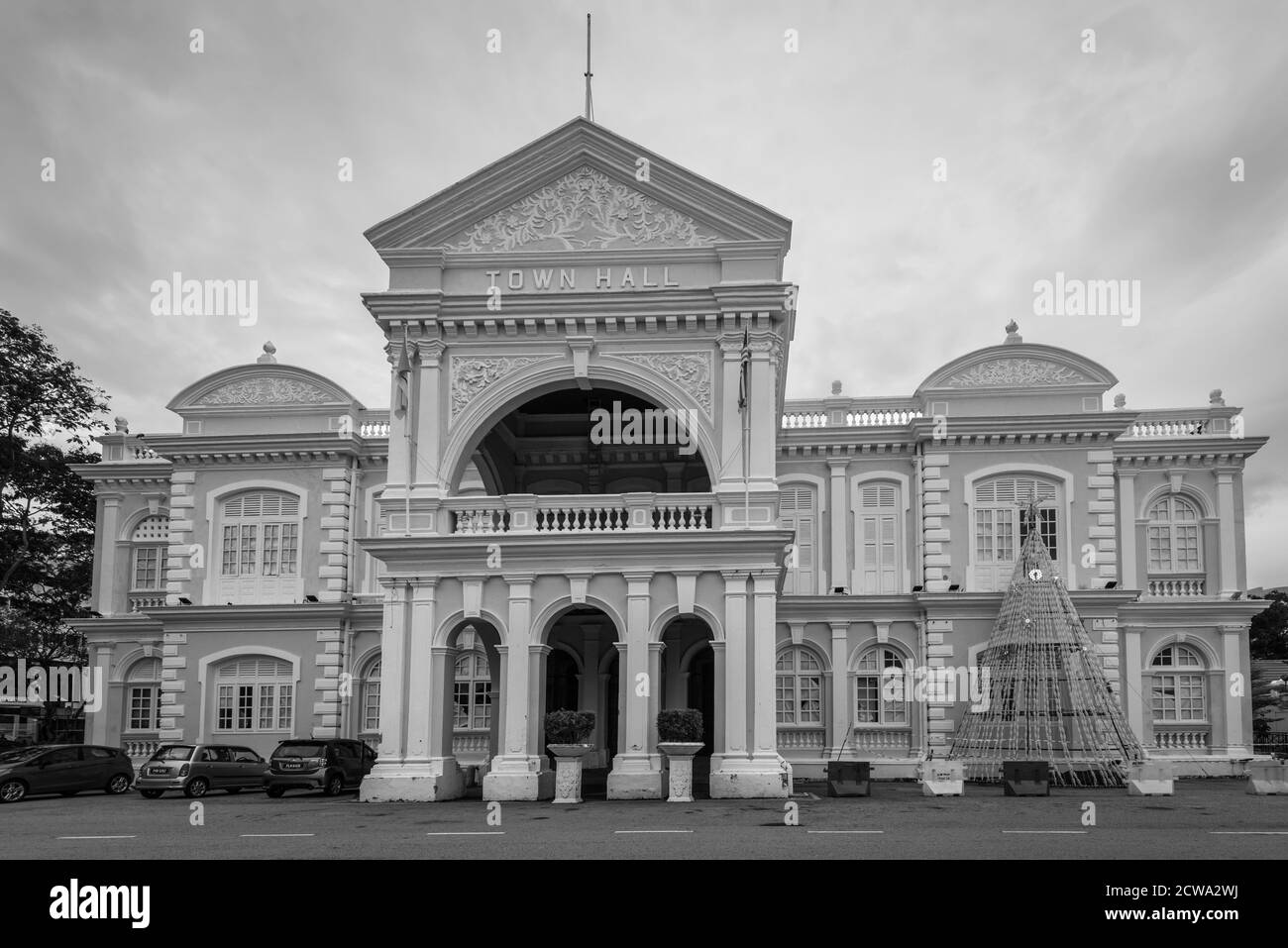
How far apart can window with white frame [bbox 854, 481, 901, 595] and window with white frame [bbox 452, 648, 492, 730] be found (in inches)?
420

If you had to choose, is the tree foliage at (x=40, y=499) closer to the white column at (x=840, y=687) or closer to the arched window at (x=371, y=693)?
the arched window at (x=371, y=693)

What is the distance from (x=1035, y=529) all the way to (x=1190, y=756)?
25.9 feet

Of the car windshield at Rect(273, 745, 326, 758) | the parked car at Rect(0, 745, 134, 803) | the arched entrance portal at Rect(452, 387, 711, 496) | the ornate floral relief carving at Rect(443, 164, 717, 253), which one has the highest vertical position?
the ornate floral relief carving at Rect(443, 164, 717, 253)

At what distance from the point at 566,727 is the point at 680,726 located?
199cm

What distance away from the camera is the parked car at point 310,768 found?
26453mm

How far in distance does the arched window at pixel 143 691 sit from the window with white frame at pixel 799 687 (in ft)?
58.8

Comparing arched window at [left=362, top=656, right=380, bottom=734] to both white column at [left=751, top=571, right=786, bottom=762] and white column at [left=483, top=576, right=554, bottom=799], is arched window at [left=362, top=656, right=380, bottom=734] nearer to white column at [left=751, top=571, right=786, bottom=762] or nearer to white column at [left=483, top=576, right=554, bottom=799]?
white column at [left=483, top=576, right=554, bottom=799]

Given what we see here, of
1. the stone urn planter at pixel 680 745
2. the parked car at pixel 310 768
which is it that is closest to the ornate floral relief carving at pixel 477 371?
the stone urn planter at pixel 680 745

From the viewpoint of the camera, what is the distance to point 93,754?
2948 cm

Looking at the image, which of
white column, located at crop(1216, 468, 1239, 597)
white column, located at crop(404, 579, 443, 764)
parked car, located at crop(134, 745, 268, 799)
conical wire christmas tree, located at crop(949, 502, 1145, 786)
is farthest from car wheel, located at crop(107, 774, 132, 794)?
white column, located at crop(1216, 468, 1239, 597)

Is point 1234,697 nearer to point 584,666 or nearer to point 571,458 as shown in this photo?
point 584,666

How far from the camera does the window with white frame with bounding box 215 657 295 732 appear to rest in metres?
34.0
